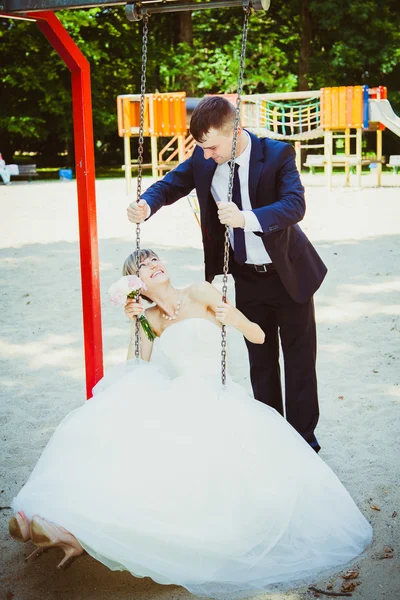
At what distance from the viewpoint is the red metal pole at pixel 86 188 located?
12.2 ft

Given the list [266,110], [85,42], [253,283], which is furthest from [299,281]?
[85,42]

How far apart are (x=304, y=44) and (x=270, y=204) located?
1028 inches

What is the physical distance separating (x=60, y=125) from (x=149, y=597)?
27.3 metres

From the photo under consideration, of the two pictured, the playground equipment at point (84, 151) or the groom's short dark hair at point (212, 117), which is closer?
the groom's short dark hair at point (212, 117)

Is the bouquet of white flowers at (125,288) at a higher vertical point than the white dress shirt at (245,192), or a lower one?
lower

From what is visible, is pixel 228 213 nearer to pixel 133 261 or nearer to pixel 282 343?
pixel 133 261

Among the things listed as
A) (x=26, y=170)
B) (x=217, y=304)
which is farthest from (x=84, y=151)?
(x=26, y=170)

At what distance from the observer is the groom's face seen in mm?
3143

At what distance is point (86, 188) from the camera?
12.6ft

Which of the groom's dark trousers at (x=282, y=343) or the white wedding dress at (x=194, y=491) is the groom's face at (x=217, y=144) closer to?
the groom's dark trousers at (x=282, y=343)

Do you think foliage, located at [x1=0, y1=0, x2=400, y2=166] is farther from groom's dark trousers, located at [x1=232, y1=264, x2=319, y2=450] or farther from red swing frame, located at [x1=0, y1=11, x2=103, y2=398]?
groom's dark trousers, located at [x1=232, y1=264, x2=319, y2=450]

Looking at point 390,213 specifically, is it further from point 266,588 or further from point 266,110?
point 266,588

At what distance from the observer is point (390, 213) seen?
13.1 meters

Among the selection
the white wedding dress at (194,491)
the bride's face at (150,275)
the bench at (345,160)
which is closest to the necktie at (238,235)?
the bride's face at (150,275)
